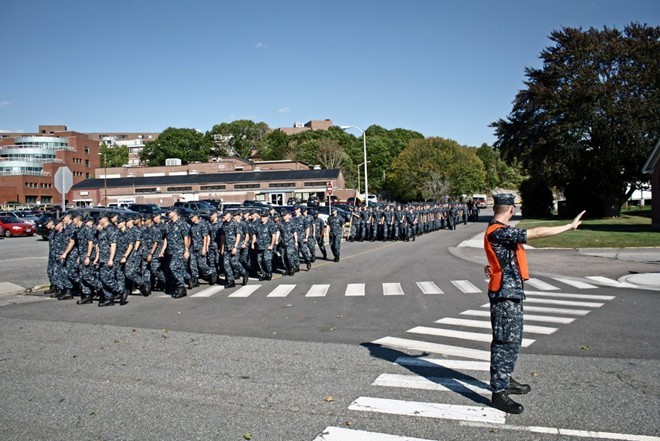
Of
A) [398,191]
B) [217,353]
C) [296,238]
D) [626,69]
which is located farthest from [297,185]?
[217,353]

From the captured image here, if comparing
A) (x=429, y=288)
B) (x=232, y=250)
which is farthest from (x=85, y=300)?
(x=429, y=288)

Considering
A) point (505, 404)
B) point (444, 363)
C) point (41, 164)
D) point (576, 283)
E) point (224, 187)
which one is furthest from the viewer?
point (41, 164)

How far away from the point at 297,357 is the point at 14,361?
3.92 meters

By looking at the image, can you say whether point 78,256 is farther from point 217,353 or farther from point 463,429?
point 463,429

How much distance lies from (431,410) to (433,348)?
253cm

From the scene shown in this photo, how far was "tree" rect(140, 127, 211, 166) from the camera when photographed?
396 feet

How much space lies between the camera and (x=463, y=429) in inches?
205

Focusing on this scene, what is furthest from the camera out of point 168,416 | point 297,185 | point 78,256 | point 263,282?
point 297,185

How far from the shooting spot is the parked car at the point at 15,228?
3994cm

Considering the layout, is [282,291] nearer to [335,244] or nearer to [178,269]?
[178,269]

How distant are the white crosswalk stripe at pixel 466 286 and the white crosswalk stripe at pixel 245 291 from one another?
512cm

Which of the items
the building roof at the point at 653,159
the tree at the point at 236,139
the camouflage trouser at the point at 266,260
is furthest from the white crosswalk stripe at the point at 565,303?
the tree at the point at 236,139

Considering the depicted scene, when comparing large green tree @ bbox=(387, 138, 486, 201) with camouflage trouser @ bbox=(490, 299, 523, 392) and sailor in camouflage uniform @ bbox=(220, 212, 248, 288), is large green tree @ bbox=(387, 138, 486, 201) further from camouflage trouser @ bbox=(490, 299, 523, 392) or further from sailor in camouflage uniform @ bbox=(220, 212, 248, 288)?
camouflage trouser @ bbox=(490, 299, 523, 392)

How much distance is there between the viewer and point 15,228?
131 ft
